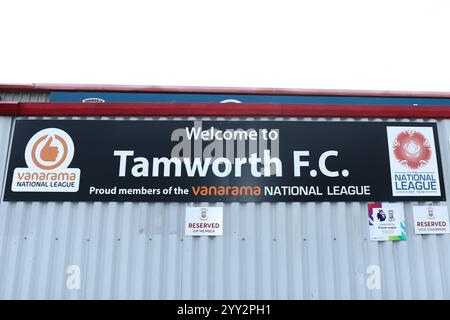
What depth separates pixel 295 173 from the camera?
14.6ft

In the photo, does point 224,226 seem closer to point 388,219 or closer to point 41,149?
point 388,219

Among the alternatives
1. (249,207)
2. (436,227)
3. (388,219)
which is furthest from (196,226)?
(436,227)

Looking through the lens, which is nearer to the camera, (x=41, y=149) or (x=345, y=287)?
(x=345, y=287)

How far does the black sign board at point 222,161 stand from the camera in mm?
4379

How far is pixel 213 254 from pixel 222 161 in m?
0.95

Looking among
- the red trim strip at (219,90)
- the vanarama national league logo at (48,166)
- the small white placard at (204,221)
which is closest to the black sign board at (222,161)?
the vanarama national league logo at (48,166)

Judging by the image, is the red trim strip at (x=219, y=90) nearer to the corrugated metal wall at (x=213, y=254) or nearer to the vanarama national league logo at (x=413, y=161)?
the vanarama national league logo at (x=413, y=161)

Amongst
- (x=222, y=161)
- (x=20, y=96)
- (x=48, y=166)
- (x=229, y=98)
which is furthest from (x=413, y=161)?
(x=20, y=96)

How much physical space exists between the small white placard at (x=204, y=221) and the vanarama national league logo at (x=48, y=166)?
1.20m

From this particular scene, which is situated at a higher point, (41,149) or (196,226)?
(41,149)

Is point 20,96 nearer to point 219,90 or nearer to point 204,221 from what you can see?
point 219,90

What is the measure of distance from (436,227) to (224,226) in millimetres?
2143

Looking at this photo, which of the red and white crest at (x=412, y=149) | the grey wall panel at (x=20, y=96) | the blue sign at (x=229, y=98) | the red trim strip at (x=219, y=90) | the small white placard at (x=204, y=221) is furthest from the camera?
the grey wall panel at (x=20, y=96)
